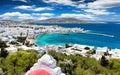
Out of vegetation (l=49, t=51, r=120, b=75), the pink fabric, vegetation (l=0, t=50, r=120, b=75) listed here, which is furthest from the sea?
the pink fabric

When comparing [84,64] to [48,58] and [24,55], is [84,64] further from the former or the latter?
[48,58]

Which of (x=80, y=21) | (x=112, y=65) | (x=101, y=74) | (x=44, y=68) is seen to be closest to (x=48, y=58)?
(x=44, y=68)

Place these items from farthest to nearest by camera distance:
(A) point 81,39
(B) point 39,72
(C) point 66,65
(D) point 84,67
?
(A) point 81,39 < (D) point 84,67 < (C) point 66,65 < (B) point 39,72

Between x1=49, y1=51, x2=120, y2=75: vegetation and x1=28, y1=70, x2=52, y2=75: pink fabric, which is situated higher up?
x1=28, y1=70, x2=52, y2=75: pink fabric

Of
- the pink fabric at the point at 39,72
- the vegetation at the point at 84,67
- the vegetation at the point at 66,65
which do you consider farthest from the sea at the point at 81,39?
the pink fabric at the point at 39,72

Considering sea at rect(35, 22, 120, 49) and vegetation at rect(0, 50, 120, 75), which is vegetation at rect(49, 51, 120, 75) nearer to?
vegetation at rect(0, 50, 120, 75)

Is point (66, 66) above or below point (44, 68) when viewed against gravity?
below

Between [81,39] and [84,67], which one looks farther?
[81,39]

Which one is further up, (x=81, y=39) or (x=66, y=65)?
(x=66, y=65)

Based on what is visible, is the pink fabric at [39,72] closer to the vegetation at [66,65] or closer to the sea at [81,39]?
the vegetation at [66,65]

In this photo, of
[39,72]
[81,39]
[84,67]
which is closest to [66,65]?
[84,67]

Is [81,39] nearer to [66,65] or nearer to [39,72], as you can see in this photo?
[66,65]
